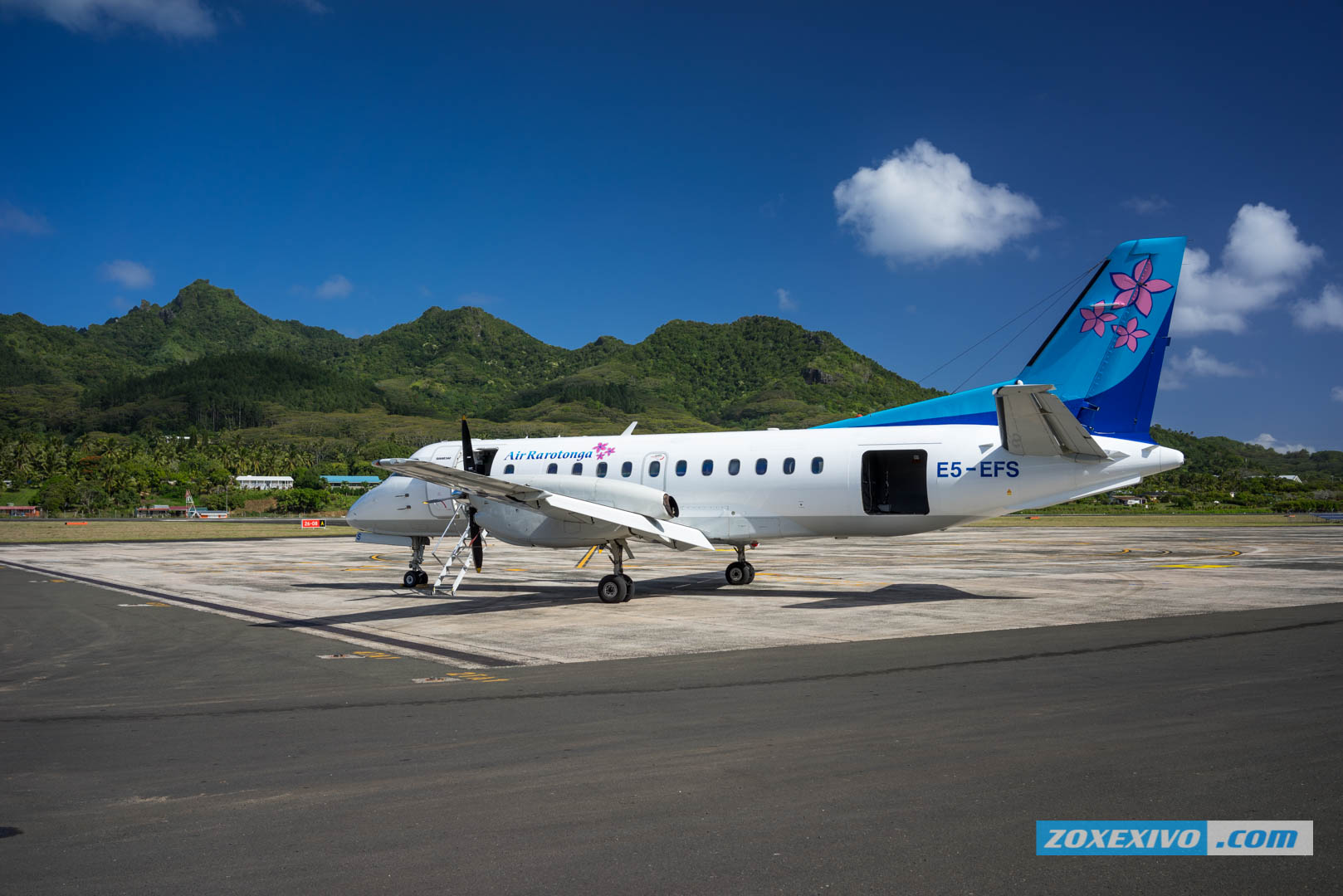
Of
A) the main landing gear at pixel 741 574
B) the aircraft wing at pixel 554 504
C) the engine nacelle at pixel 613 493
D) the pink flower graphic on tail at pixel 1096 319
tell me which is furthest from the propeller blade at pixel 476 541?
the pink flower graphic on tail at pixel 1096 319

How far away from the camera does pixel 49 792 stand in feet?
20.2

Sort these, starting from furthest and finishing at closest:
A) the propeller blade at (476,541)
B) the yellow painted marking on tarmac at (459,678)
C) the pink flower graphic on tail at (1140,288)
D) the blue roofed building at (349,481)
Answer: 1. the blue roofed building at (349,481)
2. the propeller blade at (476,541)
3. the pink flower graphic on tail at (1140,288)
4. the yellow painted marking on tarmac at (459,678)

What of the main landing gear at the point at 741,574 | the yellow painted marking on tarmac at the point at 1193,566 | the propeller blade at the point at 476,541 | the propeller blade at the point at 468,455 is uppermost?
the propeller blade at the point at 468,455

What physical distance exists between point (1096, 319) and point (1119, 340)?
0.61 m

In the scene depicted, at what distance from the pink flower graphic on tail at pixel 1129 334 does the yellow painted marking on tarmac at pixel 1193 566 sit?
9.65 m

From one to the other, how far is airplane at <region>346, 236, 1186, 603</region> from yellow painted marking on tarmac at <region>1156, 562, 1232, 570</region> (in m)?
8.92

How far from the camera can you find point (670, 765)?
6527 millimetres

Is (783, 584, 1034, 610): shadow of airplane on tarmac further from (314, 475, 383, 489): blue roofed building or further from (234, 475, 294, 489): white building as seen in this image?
(234, 475, 294, 489): white building

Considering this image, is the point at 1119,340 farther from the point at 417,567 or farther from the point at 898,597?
the point at 417,567

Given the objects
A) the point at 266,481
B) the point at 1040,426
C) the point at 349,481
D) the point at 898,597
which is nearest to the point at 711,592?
the point at 898,597

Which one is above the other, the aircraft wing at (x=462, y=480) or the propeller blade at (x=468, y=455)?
the propeller blade at (x=468, y=455)

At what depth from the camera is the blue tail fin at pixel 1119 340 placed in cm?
1767

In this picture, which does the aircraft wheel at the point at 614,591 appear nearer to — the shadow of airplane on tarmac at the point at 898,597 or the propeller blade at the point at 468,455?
the shadow of airplane on tarmac at the point at 898,597

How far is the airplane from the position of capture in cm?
1738
